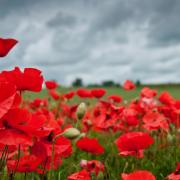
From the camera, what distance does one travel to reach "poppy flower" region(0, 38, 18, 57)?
145cm

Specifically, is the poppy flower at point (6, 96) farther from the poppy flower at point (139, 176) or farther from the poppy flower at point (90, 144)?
the poppy flower at point (90, 144)

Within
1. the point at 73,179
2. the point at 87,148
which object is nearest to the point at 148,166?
the point at 87,148

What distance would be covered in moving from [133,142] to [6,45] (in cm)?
92

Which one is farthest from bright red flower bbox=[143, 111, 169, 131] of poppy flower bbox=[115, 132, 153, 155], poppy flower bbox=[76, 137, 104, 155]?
poppy flower bbox=[115, 132, 153, 155]

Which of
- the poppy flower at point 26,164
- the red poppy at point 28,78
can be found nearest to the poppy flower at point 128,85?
the poppy flower at point 26,164

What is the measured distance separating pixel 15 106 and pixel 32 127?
8cm

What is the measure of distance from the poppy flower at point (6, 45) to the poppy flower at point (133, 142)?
85 centimetres

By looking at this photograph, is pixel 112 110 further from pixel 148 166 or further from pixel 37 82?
pixel 37 82

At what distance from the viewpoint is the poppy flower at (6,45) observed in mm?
1454

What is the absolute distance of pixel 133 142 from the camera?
2.18 m

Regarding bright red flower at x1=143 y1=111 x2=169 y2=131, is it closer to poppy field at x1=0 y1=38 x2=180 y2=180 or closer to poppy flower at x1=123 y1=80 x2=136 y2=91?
poppy field at x1=0 y1=38 x2=180 y2=180

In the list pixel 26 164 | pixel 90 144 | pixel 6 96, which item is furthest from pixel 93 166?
pixel 6 96

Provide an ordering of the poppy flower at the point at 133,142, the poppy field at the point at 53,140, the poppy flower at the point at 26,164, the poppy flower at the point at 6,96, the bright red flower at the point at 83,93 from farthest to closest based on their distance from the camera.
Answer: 1. the bright red flower at the point at 83,93
2. the poppy flower at the point at 133,142
3. the poppy flower at the point at 26,164
4. the poppy field at the point at 53,140
5. the poppy flower at the point at 6,96

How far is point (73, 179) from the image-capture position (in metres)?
1.80
